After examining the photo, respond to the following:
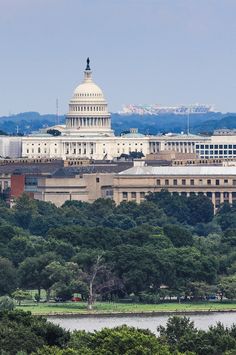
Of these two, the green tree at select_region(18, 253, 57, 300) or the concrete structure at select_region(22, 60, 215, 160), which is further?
the concrete structure at select_region(22, 60, 215, 160)

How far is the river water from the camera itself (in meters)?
89.6

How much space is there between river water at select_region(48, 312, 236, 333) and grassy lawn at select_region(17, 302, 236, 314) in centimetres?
140

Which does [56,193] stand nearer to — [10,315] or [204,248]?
[204,248]

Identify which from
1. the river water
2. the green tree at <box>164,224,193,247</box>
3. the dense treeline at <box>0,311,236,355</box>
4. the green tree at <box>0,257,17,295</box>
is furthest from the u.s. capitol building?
the dense treeline at <box>0,311,236,355</box>

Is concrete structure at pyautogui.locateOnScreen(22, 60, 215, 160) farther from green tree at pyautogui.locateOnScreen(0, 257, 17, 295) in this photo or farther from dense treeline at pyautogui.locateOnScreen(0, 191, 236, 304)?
green tree at pyautogui.locateOnScreen(0, 257, 17, 295)

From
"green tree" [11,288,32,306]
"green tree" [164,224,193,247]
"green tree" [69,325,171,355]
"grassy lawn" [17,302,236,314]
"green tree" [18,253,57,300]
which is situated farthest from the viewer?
"green tree" [164,224,193,247]

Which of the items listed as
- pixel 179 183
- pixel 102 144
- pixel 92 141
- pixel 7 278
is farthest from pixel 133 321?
pixel 102 144

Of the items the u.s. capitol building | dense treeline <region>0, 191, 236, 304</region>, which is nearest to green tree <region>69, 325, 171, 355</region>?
dense treeline <region>0, 191, 236, 304</region>

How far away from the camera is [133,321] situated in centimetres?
9169

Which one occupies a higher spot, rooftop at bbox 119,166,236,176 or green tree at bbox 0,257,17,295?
rooftop at bbox 119,166,236,176

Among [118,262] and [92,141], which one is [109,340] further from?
[92,141]

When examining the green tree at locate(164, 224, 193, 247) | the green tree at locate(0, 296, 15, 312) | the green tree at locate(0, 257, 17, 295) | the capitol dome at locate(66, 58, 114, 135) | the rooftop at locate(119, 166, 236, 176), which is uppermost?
the capitol dome at locate(66, 58, 114, 135)

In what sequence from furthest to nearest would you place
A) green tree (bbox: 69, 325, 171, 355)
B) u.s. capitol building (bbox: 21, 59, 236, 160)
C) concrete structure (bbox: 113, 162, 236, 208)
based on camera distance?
u.s. capitol building (bbox: 21, 59, 236, 160), concrete structure (bbox: 113, 162, 236, 208), green tree (bbox: 69, 325, 171, 355)

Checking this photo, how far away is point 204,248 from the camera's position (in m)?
111
